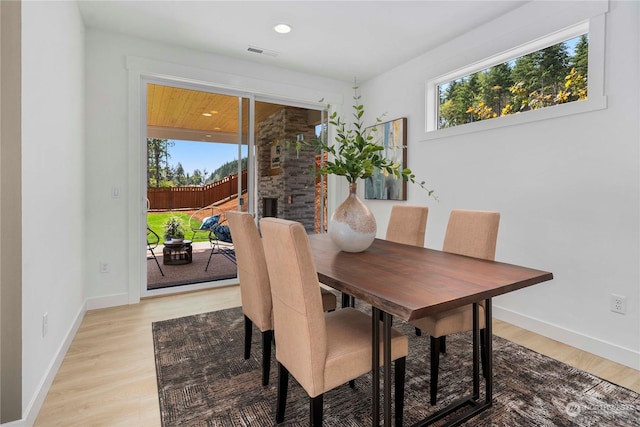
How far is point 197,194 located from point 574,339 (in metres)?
3.98

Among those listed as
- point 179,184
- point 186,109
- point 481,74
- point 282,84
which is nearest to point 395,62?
point 481,74

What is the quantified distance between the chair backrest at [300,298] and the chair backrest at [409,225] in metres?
1.53

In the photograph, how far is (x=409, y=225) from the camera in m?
2.66

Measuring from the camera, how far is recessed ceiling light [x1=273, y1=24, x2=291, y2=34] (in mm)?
3035

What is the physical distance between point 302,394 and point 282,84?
347cm

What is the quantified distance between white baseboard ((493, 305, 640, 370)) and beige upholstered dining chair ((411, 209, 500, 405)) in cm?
90

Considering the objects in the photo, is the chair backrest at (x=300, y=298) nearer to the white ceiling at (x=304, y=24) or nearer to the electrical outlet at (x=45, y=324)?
the electrical outlet at (x=45, y=324)

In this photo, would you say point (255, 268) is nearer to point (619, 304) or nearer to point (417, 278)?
point (417, 278)

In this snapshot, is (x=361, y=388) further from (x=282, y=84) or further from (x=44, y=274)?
(x=282, y=84)

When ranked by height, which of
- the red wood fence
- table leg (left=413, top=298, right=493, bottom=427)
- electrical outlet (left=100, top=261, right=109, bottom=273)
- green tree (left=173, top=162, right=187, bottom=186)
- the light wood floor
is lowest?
the light wood floor

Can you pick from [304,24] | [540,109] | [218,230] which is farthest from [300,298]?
[218,230]

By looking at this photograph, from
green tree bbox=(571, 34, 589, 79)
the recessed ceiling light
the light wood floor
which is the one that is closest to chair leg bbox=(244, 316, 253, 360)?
the light wood floor

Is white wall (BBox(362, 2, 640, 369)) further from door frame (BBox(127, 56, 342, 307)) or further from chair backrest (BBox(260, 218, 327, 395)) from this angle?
door frame (BBox(127, 56, 342, 307))

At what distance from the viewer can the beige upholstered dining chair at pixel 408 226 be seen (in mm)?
2592
